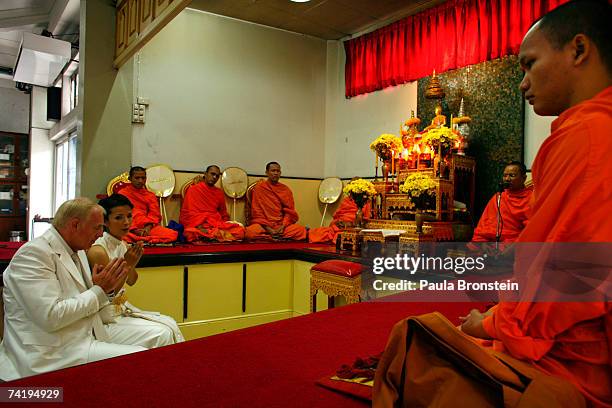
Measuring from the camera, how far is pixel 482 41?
207 inches

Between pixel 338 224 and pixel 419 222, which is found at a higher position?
pixel 419 222

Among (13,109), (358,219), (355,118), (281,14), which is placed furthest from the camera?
(13,109)

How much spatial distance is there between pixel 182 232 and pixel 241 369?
4.22 metres

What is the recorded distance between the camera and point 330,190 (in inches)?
290

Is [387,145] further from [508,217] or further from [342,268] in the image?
[342,268]

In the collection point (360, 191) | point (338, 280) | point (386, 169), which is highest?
point (386, 169)

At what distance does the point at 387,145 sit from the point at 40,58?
20.3ft

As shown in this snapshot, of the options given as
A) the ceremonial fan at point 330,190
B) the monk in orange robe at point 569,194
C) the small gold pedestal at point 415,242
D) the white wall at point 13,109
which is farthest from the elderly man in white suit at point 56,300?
the white wall at point 13,109

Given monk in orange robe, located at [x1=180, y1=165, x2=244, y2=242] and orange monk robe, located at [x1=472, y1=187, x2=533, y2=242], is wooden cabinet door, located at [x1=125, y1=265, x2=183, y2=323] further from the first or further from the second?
orange monk robe, located at [x1=472, y1=187, x2=533, y2=242]

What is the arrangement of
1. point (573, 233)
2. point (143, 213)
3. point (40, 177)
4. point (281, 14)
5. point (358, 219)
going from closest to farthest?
point (573, 233)
point (358, 219)
point (143, 213)
point (281, 14)
point (40, 177)

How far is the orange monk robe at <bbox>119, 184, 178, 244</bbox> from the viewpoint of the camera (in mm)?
5145

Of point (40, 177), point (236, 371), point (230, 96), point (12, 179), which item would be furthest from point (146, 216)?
point (12, 179)

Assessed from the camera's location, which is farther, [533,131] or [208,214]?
[208,214]

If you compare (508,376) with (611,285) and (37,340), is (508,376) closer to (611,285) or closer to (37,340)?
(611,285)
